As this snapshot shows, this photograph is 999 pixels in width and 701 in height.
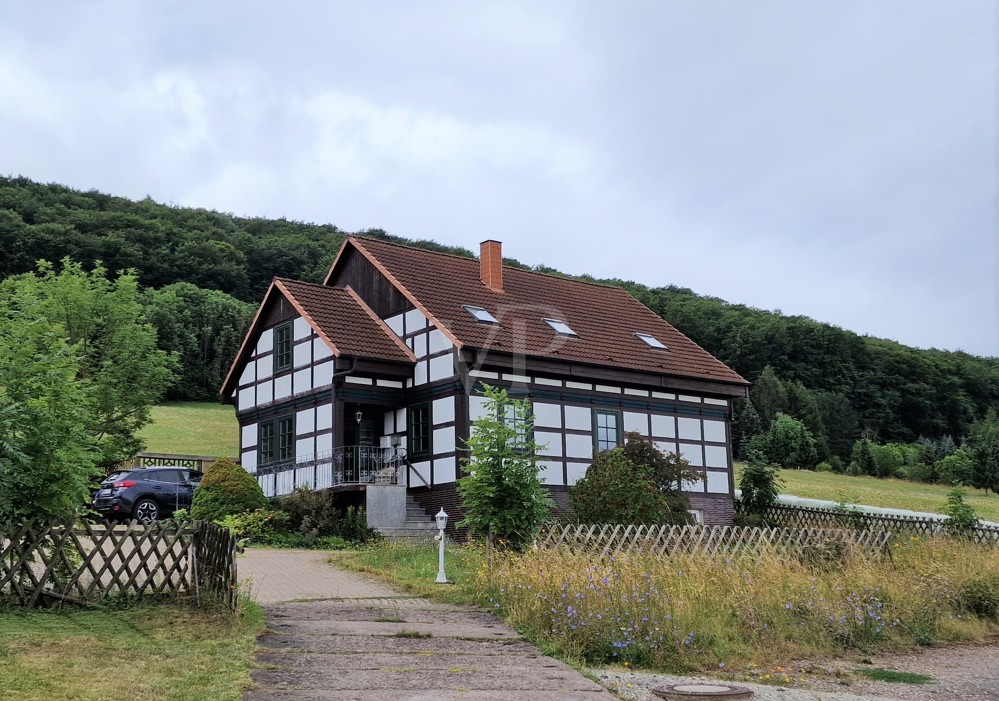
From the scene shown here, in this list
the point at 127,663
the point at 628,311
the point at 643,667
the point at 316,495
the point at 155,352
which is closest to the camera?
the point at 127,663

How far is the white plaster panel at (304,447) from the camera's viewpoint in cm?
2883

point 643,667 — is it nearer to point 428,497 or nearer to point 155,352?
point 428,497

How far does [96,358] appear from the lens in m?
42.2

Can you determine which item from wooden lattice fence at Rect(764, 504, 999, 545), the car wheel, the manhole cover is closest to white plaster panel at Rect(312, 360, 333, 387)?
the car wheel

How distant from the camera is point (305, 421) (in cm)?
2931

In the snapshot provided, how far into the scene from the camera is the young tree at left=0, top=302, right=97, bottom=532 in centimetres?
1177

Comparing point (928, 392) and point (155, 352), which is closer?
point (155, 352)

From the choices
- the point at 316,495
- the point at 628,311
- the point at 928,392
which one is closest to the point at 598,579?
the point at 316,495

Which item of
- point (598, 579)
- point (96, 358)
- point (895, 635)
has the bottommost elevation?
point (895, 635)

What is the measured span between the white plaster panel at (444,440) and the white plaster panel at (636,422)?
225 inches

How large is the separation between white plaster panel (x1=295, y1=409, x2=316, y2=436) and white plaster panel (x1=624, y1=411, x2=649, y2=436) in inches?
345

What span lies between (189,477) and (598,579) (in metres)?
18.5

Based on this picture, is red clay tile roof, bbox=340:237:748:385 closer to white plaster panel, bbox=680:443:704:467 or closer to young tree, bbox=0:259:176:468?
white plaster panel, bbox=680:443:704:467

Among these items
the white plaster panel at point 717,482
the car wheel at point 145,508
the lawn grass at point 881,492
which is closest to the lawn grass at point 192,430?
the car wheel at point 145,508
